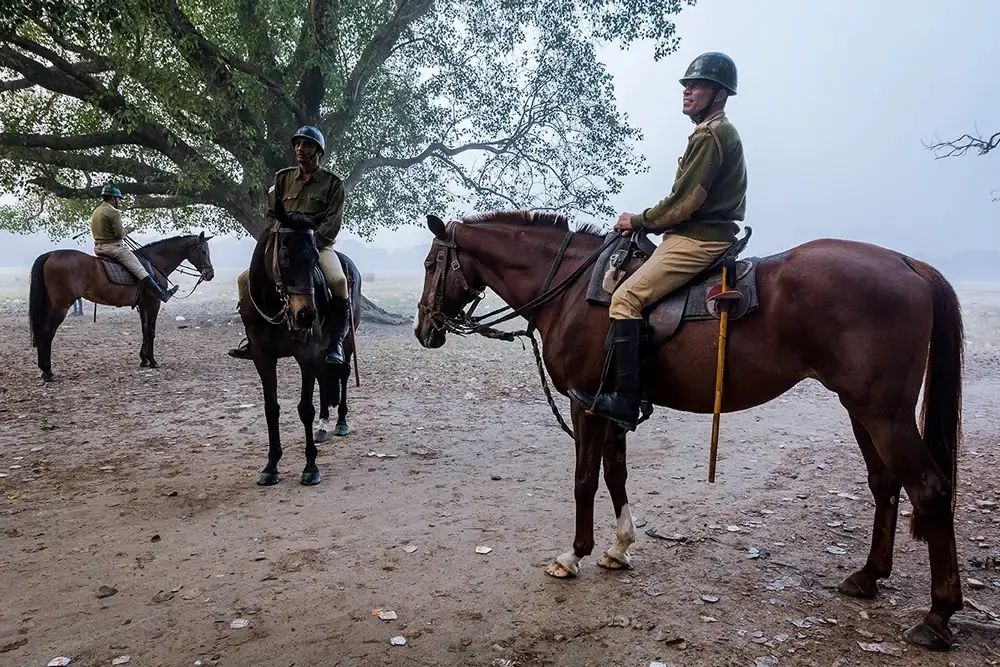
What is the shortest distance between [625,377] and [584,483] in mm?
784

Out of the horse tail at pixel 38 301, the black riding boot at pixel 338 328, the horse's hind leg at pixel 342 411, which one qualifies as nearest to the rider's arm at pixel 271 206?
the black riding boot at pixel 338 328

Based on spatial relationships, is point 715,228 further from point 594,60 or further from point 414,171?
point 414,171

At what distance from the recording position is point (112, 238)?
10.7m

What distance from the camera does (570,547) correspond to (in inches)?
158

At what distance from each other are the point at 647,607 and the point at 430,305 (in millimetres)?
2287

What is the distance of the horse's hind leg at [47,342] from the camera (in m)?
9.10

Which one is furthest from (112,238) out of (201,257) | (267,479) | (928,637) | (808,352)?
(928,637)

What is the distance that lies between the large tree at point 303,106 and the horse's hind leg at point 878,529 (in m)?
9.44

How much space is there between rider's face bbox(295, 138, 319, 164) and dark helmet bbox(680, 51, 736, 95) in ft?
11.1

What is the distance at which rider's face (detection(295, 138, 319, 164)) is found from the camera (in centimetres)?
542

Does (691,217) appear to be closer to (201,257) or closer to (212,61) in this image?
(212,61)

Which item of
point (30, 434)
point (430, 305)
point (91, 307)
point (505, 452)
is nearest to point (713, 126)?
point (430, 305)

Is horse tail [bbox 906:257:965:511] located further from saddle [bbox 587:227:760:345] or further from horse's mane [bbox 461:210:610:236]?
horse's mane [bbox 461:210:610:236]

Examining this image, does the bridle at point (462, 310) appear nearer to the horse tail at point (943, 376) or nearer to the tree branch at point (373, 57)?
the horse tail at point (943, 376)
